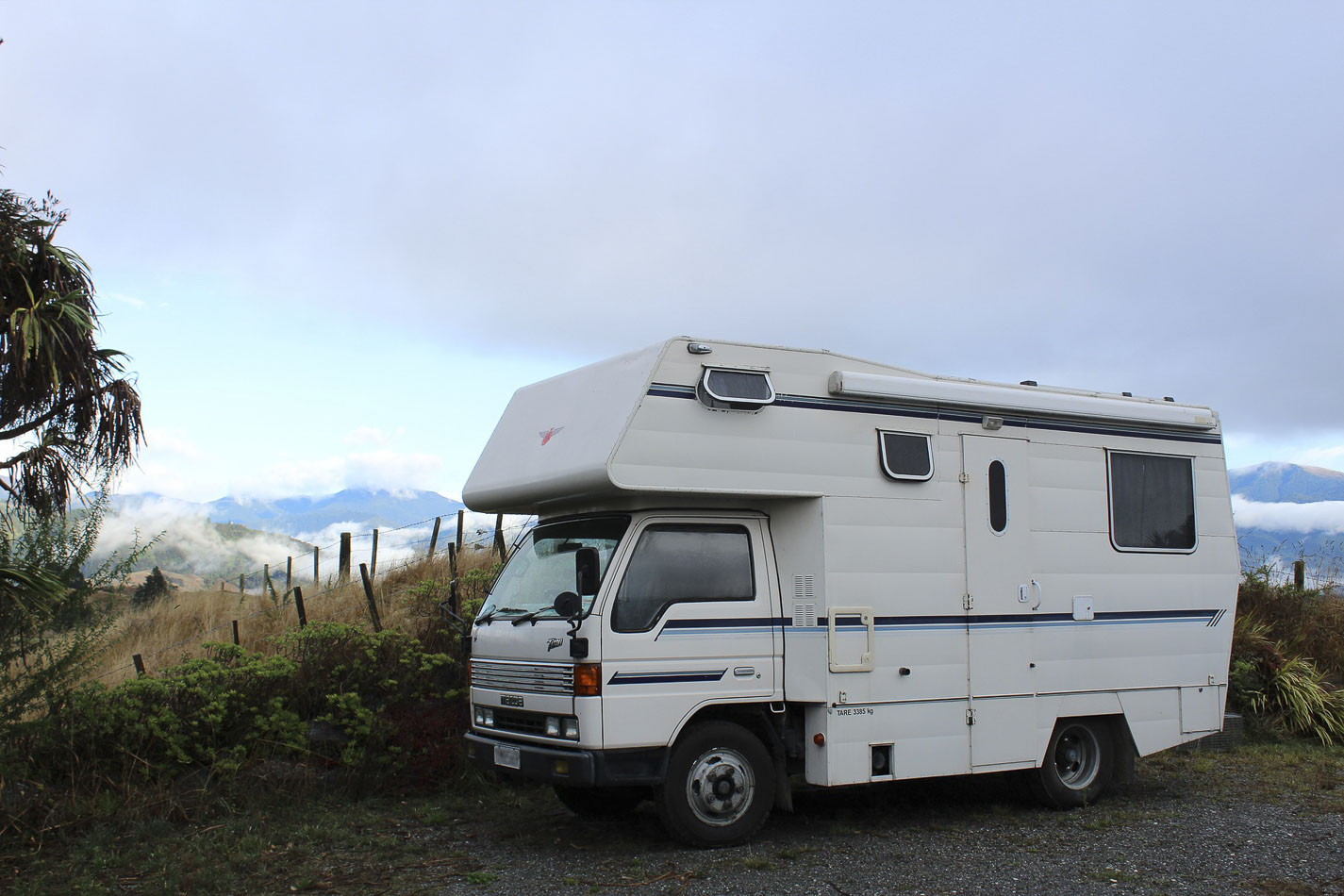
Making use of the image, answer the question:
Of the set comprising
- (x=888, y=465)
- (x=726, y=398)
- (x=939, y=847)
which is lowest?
(x=939, y=847)

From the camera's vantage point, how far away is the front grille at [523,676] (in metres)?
6.97

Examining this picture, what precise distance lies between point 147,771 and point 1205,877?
7.21 m

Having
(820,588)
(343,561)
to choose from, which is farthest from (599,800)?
(343,561)

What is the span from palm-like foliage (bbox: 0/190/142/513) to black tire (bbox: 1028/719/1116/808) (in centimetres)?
933

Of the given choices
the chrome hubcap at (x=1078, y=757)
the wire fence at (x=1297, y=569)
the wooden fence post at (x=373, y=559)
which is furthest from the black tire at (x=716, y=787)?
the wire fence at (x=1297, y=569)

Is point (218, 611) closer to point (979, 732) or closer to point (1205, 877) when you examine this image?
point (979, 732)

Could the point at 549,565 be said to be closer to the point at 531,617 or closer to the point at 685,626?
the point at 531,617

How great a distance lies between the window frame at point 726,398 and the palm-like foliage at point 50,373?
666 cm

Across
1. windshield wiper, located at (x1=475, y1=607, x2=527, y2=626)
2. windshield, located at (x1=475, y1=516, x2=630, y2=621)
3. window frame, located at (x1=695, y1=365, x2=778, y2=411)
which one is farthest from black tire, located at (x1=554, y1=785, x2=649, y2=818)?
window frame, located at (x1=695, y1=365, x2=778, y2=411)

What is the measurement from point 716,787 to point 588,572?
1644mm

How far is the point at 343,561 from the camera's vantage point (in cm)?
1652

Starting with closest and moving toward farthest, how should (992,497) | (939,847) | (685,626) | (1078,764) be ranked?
(685,626)
(939,847)
(992,497)
(1078,764)

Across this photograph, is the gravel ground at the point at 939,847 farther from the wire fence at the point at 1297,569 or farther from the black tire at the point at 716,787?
the wire fence at the point at 1297,569

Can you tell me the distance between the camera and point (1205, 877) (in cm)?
667
